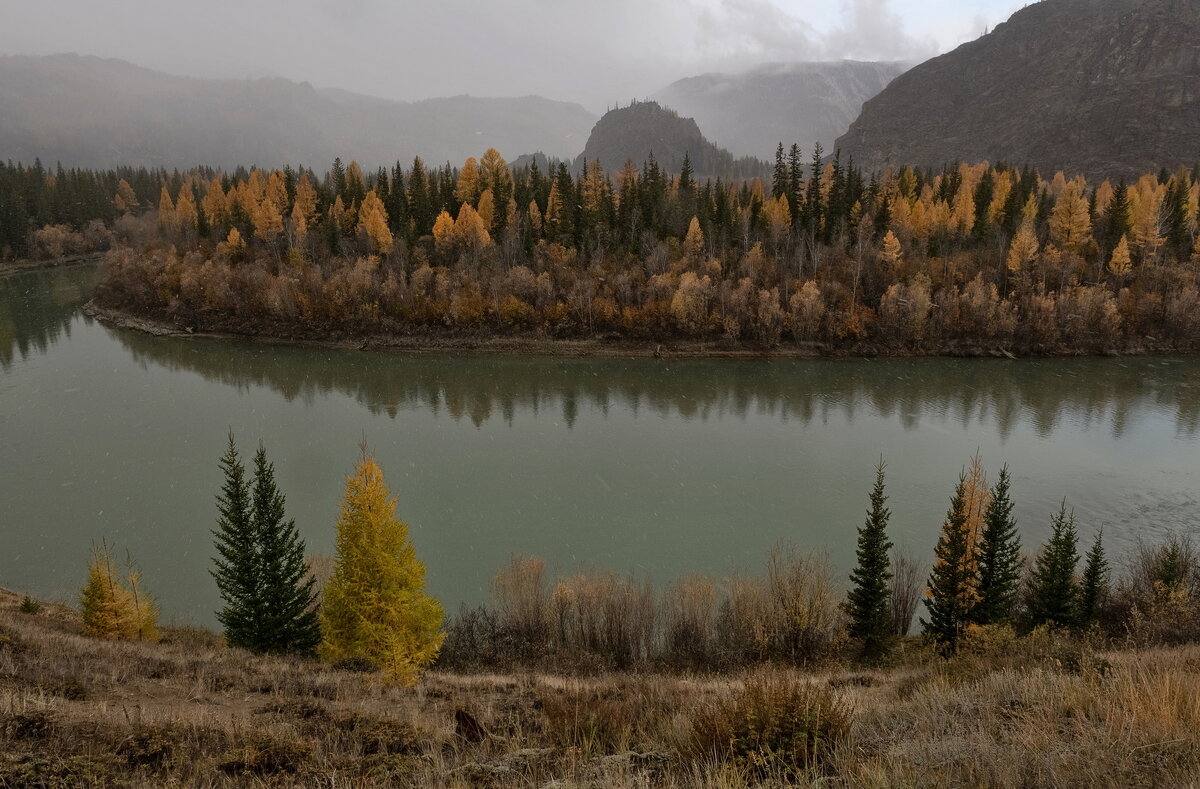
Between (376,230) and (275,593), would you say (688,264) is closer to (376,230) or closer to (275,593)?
(376,230)

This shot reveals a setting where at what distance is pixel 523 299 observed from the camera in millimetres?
61469

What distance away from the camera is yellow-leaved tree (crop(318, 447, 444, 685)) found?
1484 cm

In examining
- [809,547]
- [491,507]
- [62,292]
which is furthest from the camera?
[62,292]

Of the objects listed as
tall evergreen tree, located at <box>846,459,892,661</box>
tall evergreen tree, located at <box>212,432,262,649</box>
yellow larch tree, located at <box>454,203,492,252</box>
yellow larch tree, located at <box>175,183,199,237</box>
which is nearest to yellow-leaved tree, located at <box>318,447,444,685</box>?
tall evergreen tree, located at <box>212,432,262,649</box>

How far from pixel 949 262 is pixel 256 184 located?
80.3m

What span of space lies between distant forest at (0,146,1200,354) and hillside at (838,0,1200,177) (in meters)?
55.5

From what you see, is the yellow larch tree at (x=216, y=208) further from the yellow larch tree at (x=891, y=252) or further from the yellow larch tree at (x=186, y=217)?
the yellow larch tree at (x=891, y=252)

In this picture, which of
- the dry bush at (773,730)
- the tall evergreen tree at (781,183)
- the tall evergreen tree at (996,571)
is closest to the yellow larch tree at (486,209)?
the tall evergreen tree at (781,183)

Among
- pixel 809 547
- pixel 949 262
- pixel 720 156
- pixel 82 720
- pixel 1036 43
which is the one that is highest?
pixel 1036 43

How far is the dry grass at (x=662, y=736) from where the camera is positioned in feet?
15.1

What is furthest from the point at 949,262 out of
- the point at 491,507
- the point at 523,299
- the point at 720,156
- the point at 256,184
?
the point at 720,156

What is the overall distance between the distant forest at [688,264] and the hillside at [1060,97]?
55.5m

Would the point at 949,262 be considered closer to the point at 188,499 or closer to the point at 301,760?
the point at 188,499

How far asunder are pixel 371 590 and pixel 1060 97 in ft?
594
